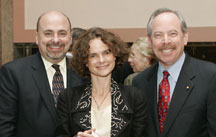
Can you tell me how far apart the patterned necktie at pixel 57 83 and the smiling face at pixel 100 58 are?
37cm

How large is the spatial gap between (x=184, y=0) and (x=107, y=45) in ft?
6.67

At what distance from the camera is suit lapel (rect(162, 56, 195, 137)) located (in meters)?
2.04

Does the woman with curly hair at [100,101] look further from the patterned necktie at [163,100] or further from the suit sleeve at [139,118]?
the patterned necktie at [163,100]

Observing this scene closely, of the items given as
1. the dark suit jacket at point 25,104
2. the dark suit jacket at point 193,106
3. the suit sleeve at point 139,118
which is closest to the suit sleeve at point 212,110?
the dark suit jacket at point 193,106

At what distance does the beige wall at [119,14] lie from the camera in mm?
3717

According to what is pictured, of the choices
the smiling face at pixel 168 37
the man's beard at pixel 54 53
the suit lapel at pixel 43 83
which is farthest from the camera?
the man's beard at pixel 54 53

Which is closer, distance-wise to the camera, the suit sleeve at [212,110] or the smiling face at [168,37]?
the suit sleeve at [212,110]

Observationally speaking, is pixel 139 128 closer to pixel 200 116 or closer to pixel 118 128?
pixel 118 128

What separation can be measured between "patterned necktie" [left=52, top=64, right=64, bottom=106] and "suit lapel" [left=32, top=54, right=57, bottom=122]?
0.16ft

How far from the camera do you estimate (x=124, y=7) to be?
3.92 metres

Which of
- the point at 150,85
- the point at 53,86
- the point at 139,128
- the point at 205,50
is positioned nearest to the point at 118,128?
the point at 139,128

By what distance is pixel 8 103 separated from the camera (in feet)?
7.16

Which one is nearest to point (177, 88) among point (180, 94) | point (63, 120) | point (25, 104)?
point (180, 94)

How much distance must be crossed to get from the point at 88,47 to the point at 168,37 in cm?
55
